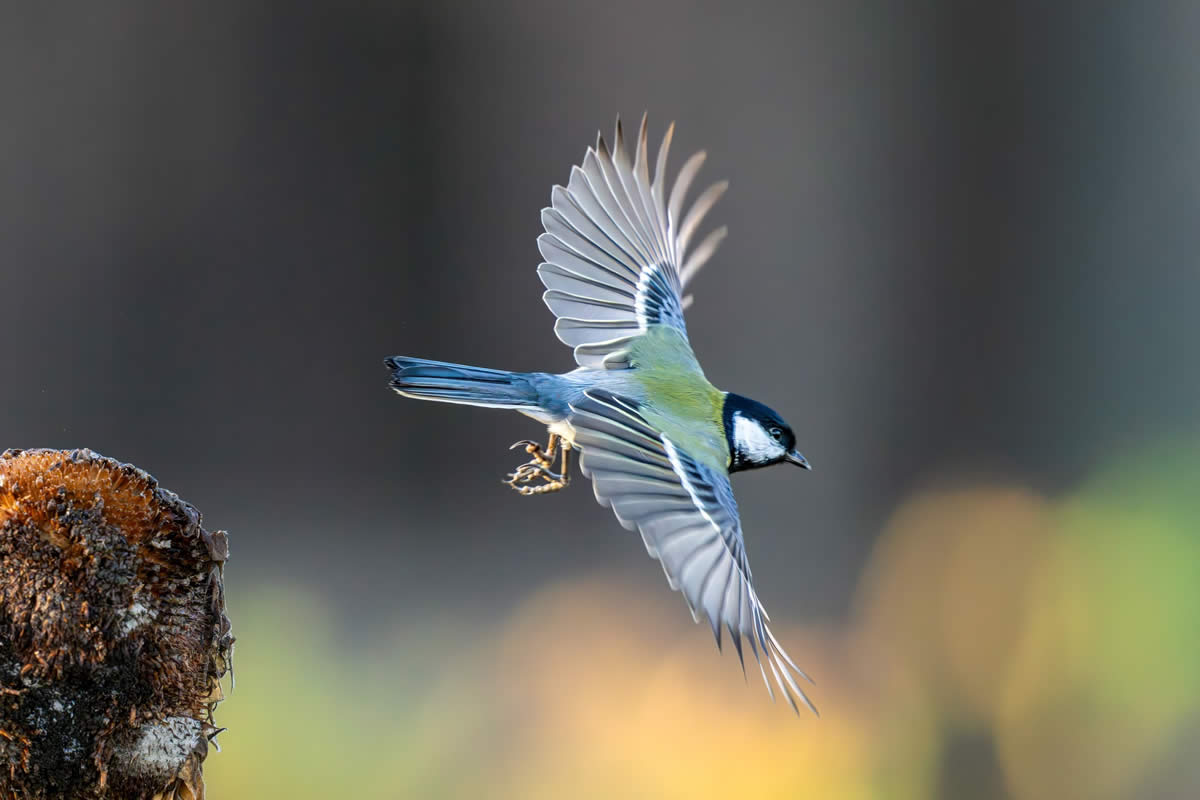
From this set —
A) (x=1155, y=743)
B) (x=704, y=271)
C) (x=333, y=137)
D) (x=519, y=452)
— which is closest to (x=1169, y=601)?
(x=1155, y=743)

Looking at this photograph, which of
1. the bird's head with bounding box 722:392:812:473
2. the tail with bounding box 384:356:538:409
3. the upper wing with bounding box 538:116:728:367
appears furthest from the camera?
the upper wing with bounding box 538:116:728:367

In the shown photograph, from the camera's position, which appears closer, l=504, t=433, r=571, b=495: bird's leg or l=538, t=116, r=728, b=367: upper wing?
l=504, t=433, r=571, b=495: bird's leg

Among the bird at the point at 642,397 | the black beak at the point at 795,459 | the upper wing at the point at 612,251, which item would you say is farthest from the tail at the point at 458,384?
the black beak at the point at 795,459

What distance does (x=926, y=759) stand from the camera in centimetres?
222

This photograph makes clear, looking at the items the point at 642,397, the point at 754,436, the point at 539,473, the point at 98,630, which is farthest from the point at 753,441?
the point at 98,630

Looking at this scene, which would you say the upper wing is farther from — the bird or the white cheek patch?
the white cheek patch

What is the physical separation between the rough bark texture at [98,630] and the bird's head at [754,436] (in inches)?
25.4

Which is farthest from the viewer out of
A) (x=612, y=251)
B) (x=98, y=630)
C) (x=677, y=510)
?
(x=612, y=251)

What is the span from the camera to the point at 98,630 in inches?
27.9

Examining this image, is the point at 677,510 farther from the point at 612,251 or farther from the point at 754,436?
the point at 612,251

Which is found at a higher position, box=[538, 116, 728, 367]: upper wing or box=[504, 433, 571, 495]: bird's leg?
box=[538, 116, 728, 367]: upper wing

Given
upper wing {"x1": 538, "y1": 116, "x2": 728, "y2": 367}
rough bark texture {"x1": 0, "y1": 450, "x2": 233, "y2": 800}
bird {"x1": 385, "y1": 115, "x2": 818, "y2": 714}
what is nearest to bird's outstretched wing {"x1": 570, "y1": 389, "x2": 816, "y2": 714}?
bird {"x1": 385, "y1": 115, "x2": 818, "y2": 714}

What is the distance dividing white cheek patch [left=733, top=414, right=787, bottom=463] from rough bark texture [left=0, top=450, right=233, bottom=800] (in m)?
0.65

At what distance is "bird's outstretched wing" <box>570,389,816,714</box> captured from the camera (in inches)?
40.2
